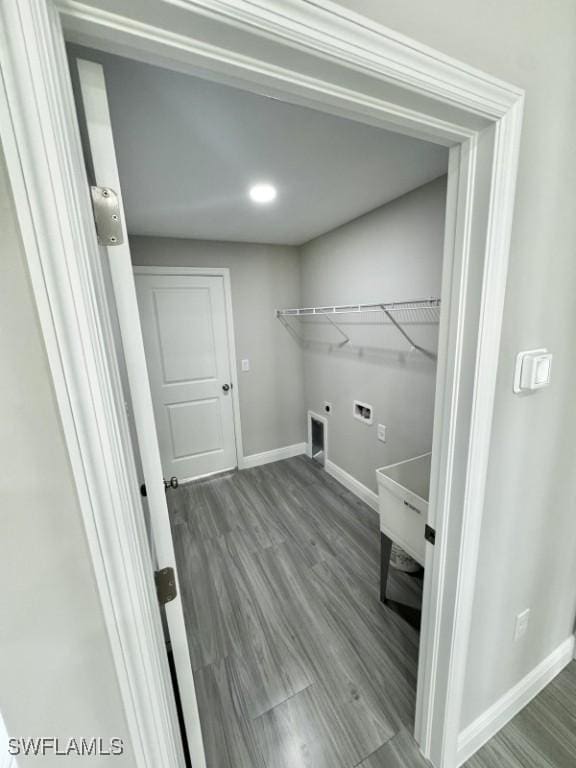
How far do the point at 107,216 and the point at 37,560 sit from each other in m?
0.57

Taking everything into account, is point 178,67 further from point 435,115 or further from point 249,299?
point 249,299

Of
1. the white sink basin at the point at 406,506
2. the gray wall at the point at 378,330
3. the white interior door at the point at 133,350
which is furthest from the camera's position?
the gray wall at the point at 378,330

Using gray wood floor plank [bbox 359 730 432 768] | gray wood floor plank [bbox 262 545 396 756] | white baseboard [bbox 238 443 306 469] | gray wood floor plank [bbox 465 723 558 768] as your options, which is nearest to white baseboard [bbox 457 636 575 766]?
gray wood floor plank [bbox 465 723 558 768]

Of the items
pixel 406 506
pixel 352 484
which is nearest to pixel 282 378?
pixel 352 484

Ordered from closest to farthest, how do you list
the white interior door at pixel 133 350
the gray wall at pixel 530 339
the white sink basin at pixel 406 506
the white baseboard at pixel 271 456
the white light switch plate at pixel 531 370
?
1. the white interior door at pixel 133 350
2. the gray wall at pixel 530 339
3. the white light switch plate at pixel 531 370
4. the white sink basin at pixel 406 506
5. the white baseboard at pixel 271 456

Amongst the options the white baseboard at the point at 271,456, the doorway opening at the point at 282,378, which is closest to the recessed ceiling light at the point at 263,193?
the doorway opening at the point at 282,378

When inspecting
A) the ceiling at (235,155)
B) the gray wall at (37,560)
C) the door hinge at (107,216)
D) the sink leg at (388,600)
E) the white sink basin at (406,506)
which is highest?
the ceiling at (235,155)

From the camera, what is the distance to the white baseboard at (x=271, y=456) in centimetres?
339

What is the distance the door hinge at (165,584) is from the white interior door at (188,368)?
93.3 inches

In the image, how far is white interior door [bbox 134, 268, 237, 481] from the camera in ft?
9.25

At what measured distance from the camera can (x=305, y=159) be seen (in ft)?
4.85

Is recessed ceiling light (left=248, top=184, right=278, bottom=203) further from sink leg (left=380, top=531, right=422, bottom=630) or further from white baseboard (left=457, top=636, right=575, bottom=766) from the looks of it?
white baseboard (left=457, top=636, right=575, bottom=766)

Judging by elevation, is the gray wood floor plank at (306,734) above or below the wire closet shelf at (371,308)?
below

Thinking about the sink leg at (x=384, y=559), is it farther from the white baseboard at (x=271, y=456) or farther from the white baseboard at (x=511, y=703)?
the white baseboard at (x=271, y=456)
